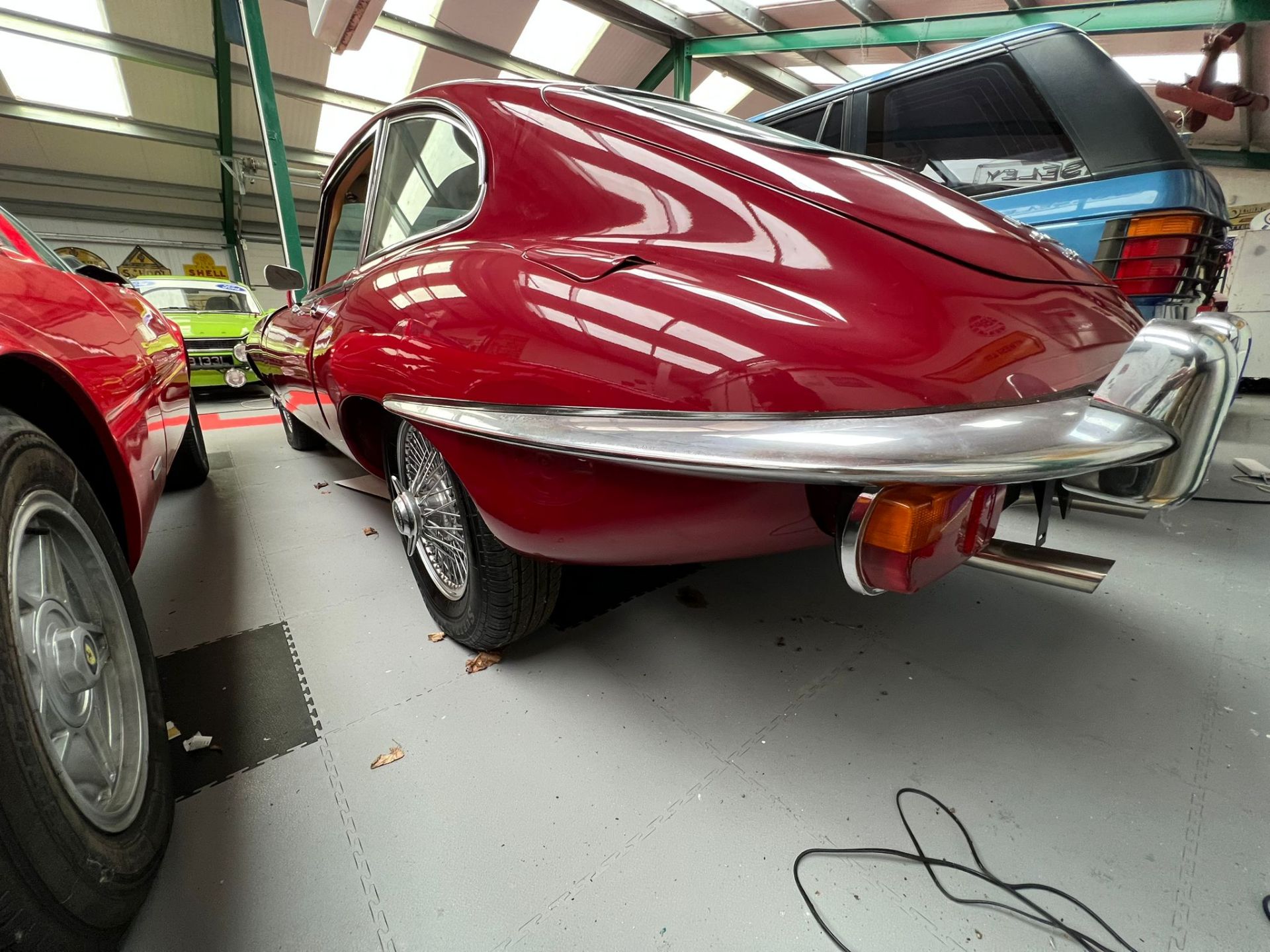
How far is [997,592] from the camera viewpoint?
73.4 inches

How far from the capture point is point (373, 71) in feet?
29.4

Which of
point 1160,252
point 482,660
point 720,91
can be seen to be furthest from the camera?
point 720,91

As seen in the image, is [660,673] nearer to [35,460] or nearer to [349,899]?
[349,899]

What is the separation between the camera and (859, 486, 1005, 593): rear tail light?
0.77 metres

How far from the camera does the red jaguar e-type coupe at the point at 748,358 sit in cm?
77

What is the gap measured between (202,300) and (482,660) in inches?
324

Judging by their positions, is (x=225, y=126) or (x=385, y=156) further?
(x=225, y=126)

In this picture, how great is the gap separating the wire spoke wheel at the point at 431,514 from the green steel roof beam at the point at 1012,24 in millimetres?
6522

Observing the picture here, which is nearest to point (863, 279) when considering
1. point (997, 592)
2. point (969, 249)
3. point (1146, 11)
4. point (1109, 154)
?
point (969, 249)

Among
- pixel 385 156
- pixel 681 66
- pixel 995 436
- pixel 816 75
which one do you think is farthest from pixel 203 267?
pixel 995 436

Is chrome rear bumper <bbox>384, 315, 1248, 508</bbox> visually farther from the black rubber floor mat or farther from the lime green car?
the lime green car

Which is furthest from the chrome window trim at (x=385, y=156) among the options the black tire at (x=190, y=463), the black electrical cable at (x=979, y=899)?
the black tire at (x=190, y=463)

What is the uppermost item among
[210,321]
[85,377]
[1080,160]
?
[1080,160]

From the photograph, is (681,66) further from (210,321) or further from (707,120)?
(707,120)
